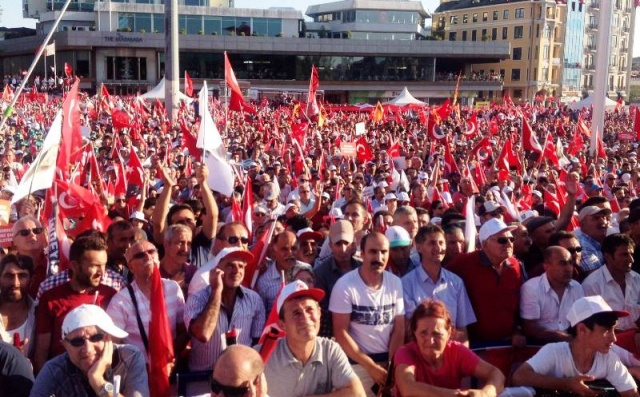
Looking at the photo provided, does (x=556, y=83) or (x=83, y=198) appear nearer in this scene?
(x=83, y=198)

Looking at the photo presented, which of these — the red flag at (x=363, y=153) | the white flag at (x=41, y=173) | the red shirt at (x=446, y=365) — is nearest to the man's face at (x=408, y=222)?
the red shirt at (x=446, y=365)

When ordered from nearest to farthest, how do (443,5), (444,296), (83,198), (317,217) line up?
1. (444,296)
2. (83,198)
3. (317,217)
4. (443,5)

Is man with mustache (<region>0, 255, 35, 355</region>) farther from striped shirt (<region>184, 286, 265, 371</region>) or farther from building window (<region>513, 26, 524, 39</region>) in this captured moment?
building window (<region>513, 26, 524, 39</region>)

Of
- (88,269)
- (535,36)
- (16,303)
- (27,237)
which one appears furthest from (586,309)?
(535,36)

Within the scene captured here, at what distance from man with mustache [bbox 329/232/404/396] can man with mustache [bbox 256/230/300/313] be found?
29.4 inches

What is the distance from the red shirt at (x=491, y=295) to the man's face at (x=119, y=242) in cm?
226

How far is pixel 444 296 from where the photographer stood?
498cm

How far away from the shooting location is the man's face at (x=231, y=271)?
4.52 metres

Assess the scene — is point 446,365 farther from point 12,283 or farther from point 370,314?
point 12,283

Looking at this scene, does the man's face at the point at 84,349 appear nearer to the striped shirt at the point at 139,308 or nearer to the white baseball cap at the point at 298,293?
the striped shirt at the point at 139,308

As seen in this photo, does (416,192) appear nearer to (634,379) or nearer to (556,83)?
(634,379)

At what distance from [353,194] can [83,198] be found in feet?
10.5

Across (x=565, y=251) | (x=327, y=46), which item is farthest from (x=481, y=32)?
(x=565, y=251)

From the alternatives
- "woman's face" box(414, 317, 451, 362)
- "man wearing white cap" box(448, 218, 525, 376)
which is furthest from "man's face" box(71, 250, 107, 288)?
"man wearing white cap" box(448, 218, 525, 376)
